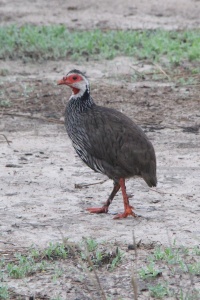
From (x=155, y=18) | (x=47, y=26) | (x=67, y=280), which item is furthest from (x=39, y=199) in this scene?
(x=155, y=18)

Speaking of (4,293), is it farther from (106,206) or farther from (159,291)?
(106,206)

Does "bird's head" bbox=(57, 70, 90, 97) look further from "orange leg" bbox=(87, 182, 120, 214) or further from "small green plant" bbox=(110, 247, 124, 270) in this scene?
"small green plant" bbox=(110, 247, 124, 270)

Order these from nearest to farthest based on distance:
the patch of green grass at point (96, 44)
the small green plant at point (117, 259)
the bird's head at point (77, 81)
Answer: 1. the small green plant at point (117, 259)
2. the bird's head at point (77, 81)
3. the patch of green grass at point (96, 44)

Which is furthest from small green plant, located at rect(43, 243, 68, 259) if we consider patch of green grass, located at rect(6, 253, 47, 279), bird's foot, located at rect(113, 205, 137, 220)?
bird's foot, located at rect(113, 205, 137, 220)

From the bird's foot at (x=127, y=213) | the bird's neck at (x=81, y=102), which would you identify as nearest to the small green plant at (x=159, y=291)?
the bird's foot at (x=127, y=213)

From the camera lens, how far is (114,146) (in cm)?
794

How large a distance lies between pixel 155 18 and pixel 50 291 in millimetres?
10457

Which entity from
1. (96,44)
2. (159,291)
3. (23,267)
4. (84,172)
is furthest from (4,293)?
(96,44)

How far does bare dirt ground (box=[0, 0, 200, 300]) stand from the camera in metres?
7.20

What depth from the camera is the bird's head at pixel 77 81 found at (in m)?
8.59

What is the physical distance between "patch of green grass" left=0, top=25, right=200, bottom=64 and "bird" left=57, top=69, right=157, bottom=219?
16.6 feet

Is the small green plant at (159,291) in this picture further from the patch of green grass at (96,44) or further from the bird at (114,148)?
the patch of green grass at (96,44)

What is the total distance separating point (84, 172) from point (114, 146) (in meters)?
1.28

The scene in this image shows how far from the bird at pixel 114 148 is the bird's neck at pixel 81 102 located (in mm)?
97
